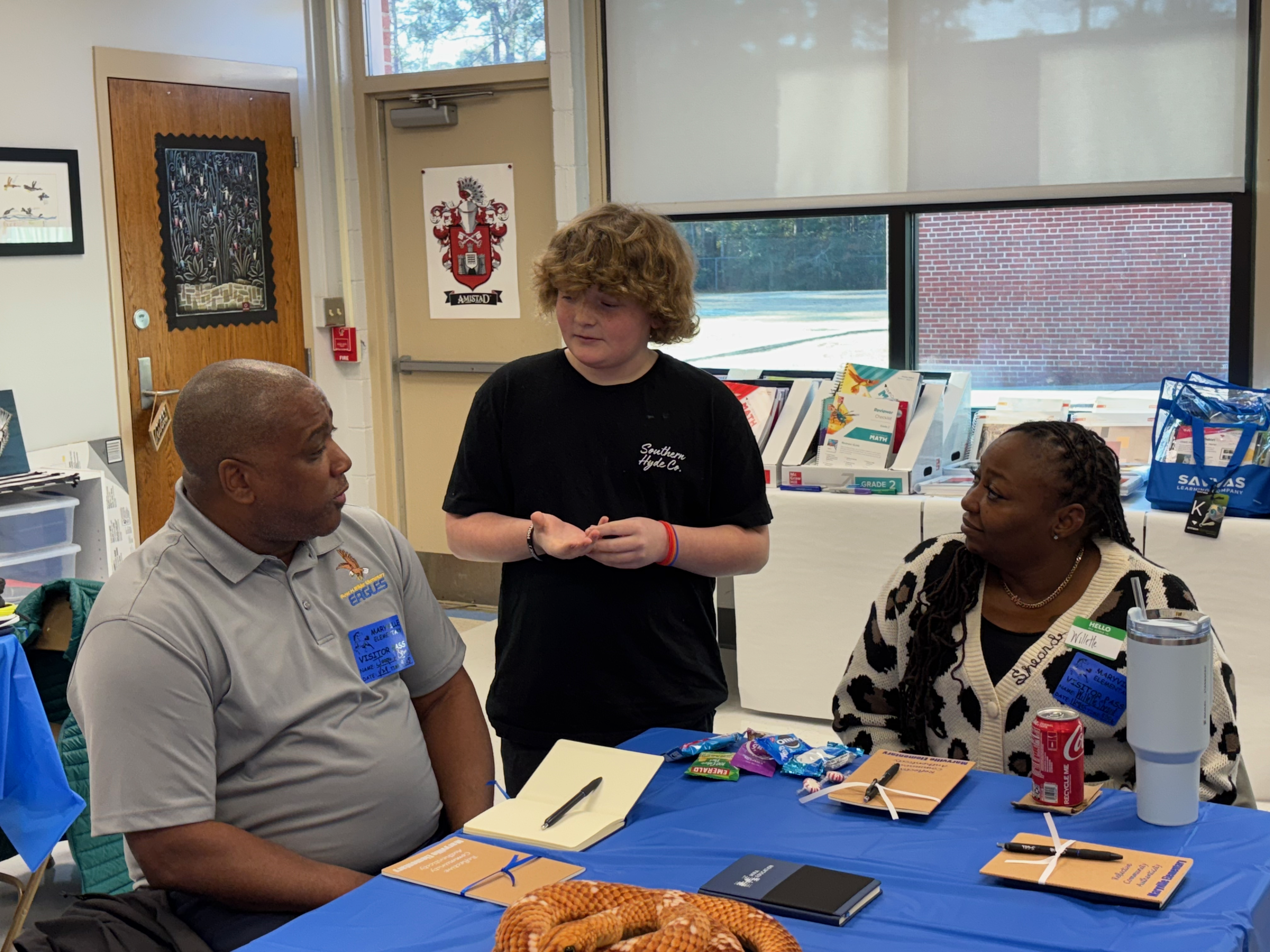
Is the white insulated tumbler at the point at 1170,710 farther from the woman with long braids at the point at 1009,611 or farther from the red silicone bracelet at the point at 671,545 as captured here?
the red silicone bracelet at the point at 671,545

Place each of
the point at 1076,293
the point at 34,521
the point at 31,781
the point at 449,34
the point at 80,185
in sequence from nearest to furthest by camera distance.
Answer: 1. the point at 31,781
2. the point at 34,521
3. the point at 1076,293
4. the point at 80,185
5. the point at 449,34

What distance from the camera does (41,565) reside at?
165 inches

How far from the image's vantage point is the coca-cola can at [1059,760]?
5.38 feet

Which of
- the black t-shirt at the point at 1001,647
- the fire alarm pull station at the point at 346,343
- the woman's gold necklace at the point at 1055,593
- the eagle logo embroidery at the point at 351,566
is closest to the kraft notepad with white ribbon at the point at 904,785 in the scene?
the black t-shirt at the point at 1001,647

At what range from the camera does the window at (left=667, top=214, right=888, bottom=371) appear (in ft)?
15.3

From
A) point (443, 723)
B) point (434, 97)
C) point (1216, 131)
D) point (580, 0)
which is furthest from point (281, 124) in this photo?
point (443, 723)

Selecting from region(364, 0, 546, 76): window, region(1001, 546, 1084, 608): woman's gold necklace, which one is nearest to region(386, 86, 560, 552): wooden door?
region(364, 0, 546, 76): window

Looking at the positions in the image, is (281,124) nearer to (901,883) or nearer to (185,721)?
(185,721)

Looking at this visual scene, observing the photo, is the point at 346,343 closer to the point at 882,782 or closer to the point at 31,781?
the point at 31,781

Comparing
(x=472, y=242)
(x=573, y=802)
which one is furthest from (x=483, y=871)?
(x=472, y=242)

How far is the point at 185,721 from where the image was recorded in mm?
1668

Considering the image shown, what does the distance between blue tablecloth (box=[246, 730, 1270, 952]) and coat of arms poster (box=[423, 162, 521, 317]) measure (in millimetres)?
3751

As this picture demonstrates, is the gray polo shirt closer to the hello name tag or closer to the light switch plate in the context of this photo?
the hello name tag

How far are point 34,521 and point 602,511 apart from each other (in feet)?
9.02
